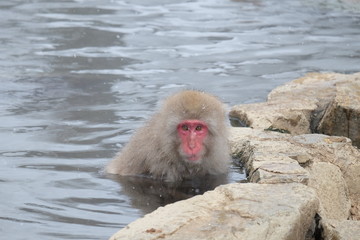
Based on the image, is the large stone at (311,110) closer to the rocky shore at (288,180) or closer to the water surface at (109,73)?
the rocky shore at (288,180)

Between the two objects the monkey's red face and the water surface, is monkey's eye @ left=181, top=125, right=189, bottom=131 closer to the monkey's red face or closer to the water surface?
the monkey's red face

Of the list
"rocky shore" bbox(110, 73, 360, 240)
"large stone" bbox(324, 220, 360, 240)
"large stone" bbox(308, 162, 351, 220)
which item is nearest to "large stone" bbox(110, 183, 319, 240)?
"rocky shore" bbox(110, 73, 360, 240)

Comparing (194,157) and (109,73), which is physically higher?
(194,157)

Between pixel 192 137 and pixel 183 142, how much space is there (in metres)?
0.08

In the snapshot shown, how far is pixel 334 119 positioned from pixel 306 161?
1259 mm

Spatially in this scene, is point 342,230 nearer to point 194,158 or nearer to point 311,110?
point 194,158

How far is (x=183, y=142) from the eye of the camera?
582 centimetres

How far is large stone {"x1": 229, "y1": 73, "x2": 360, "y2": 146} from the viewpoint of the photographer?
6496 mm

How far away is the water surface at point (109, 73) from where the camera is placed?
18.0 feet

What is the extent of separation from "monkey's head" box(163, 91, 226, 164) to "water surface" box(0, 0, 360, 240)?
0.89 feet

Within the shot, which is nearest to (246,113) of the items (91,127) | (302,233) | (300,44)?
(91,127)

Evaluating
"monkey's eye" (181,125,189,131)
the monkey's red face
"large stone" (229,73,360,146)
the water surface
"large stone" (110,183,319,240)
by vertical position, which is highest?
"large stone" (110,183,319,240)

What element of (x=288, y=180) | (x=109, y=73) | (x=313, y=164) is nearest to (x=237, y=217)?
(x=288, y=180)

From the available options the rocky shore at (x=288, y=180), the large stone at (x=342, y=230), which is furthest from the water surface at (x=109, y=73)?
the large stone at (x=342, y=230)
